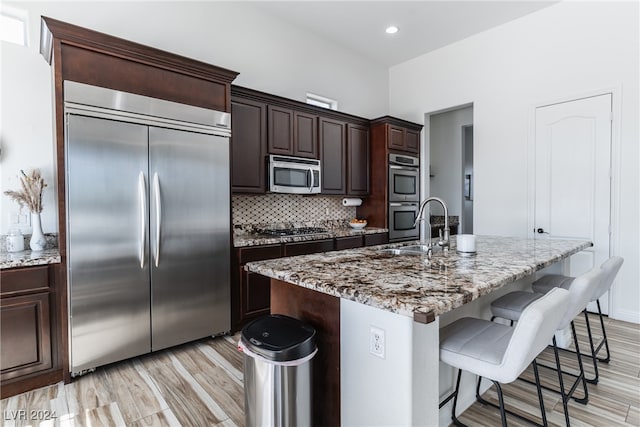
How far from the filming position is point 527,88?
4168 mm

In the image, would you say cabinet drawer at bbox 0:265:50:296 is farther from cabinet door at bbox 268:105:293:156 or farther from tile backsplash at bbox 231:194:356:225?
cabinet door at bbox 268:105:293:156

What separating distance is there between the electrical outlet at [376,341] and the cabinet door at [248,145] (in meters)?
2.38

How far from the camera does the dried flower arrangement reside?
2.43 metres

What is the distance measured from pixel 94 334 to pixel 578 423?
10.2 feet

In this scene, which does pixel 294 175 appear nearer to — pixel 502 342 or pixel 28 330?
pixel 28 330

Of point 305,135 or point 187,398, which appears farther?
point 305,135

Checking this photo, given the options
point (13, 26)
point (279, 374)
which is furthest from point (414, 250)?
point (13, 26)

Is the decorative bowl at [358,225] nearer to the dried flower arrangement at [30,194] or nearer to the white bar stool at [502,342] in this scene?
the white bar stool at [502,342]

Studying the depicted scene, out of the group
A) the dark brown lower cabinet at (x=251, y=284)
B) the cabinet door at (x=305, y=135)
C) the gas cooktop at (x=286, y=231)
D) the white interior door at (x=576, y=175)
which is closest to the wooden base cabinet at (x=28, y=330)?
the dark brown lower cabinet at (x=251, y=284)

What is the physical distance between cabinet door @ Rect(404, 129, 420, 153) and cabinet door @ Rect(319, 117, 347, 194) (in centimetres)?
106

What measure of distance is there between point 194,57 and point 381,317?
3463 millimetres

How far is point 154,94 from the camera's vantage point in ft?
8.68

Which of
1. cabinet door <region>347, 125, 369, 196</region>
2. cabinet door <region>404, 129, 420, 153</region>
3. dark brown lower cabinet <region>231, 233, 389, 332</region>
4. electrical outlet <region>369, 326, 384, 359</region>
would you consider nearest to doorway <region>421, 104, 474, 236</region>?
cabinet door <region>404, 129, 420, 153</region>

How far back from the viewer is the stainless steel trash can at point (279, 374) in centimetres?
139
